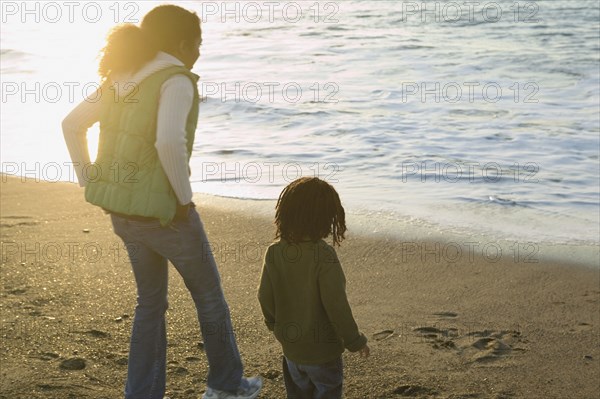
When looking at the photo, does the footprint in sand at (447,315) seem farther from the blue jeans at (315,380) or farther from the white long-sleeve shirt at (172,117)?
the white long-sleeve shirt at (172,117)

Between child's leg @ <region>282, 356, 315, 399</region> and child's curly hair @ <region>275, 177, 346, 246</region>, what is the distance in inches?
19.5

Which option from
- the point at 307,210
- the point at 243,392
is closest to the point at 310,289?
the point at 307,210

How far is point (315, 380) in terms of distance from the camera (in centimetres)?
340

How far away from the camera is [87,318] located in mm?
5027

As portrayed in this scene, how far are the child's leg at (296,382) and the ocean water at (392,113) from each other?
4.79 ft

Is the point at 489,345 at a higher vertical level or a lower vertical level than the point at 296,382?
lower

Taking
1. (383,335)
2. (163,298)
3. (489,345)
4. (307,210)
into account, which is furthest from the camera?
(383,335)

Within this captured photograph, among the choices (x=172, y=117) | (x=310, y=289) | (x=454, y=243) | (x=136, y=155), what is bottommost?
(x=454, y=243)

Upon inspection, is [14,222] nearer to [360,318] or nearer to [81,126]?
[360,318]

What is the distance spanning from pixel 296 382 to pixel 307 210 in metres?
0.66

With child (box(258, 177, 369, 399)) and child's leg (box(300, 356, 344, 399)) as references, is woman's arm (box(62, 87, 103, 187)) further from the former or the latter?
child's leg (box(300, 356, 344, 399))

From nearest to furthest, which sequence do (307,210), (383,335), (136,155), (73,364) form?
(307,210) < (136,155) < (73,364) < (383,335)

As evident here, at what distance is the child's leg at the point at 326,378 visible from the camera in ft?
11.1

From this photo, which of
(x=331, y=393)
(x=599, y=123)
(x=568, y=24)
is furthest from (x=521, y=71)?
(x=331, y=393)
